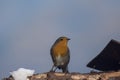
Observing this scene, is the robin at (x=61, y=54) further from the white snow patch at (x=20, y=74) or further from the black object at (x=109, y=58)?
A: the white snow patch at (x=20, y=74)

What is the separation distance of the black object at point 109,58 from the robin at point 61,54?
947 millimetres

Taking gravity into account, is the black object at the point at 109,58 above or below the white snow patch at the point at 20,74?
above

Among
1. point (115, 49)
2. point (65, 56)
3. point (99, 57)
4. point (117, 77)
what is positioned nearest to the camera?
point (117, 77)

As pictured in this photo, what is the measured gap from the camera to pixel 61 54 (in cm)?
1343

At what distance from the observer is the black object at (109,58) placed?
443 inches

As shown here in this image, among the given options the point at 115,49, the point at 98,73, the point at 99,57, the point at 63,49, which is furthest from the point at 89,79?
the point at 63,49

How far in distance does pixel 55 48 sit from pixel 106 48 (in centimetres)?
264

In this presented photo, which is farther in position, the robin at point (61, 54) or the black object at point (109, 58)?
the robin at point (61, 54)

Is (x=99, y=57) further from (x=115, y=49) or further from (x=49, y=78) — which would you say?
(x=49, y=78)

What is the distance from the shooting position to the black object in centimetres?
1126

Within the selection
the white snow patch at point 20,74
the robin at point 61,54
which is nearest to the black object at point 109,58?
the robin at point 61,54

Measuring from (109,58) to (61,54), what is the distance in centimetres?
213

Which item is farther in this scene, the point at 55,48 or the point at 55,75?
the point at 55,48

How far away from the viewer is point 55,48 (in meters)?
13.6
